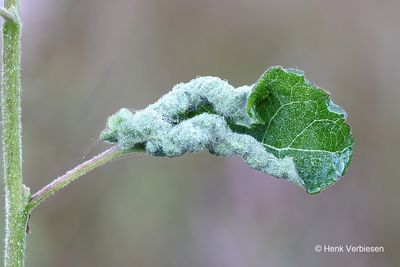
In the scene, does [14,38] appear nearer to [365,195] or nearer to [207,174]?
[207,174]

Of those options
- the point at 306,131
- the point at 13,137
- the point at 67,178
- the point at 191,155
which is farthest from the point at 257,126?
the point at 191,155

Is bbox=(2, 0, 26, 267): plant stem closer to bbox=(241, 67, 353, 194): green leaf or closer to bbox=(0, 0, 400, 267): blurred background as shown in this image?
bbox=(241, 67, 353, 194): green leaf

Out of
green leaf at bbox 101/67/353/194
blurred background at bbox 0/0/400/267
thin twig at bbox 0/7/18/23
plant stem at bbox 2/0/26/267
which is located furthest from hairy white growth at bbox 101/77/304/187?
blurred background at bbox 0/0/400/267

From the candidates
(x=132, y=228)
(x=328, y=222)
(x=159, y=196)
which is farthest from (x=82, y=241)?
(x=328, y=222)

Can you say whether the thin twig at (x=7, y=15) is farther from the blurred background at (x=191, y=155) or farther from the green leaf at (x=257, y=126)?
the blurred background at (x=191, y=155)

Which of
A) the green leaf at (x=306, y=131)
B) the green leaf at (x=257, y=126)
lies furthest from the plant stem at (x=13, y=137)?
the green leaf at (x=306, y=131)

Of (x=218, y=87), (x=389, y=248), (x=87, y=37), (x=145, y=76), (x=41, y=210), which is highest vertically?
(x=87, y=37)
